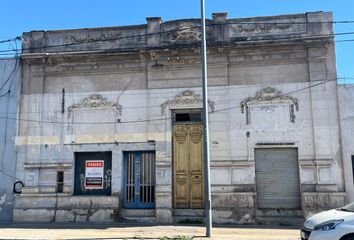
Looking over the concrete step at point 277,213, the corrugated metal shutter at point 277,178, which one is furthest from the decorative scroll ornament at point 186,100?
the concrete step at point 277,213

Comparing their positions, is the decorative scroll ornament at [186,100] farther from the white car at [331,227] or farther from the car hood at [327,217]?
the white car at [331,227]

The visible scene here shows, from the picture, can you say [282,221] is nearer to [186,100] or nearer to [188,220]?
[188,220]

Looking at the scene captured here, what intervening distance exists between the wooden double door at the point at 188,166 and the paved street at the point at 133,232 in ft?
4.76

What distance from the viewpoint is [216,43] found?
53.9ft

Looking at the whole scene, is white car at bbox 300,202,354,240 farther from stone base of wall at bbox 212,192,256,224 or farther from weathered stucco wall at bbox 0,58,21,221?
weathered stucco wall at bbox 0,58,21,221

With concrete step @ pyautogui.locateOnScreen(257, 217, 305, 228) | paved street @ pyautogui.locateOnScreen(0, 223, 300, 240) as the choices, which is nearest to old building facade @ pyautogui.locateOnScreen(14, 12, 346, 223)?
concrete step @ pyautogui.locateOnScreen(257, 217, 305, 228)

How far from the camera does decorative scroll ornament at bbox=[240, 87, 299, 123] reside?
1595 cm

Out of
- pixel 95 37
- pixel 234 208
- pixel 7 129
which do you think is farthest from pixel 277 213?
pixel 7 129

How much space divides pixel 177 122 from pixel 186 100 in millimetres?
939

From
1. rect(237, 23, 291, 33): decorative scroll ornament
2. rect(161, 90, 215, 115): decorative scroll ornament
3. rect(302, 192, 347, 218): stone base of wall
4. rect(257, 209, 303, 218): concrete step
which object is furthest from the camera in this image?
rect(161, 90, 215, 115): decorative scroll ornament

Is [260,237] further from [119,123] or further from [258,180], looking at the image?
[119,123]

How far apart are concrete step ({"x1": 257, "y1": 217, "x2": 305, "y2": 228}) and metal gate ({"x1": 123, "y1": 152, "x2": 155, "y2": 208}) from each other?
420 cm

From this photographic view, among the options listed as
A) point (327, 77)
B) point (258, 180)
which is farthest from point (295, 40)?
point (258, 180)

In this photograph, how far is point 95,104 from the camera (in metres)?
17.1
